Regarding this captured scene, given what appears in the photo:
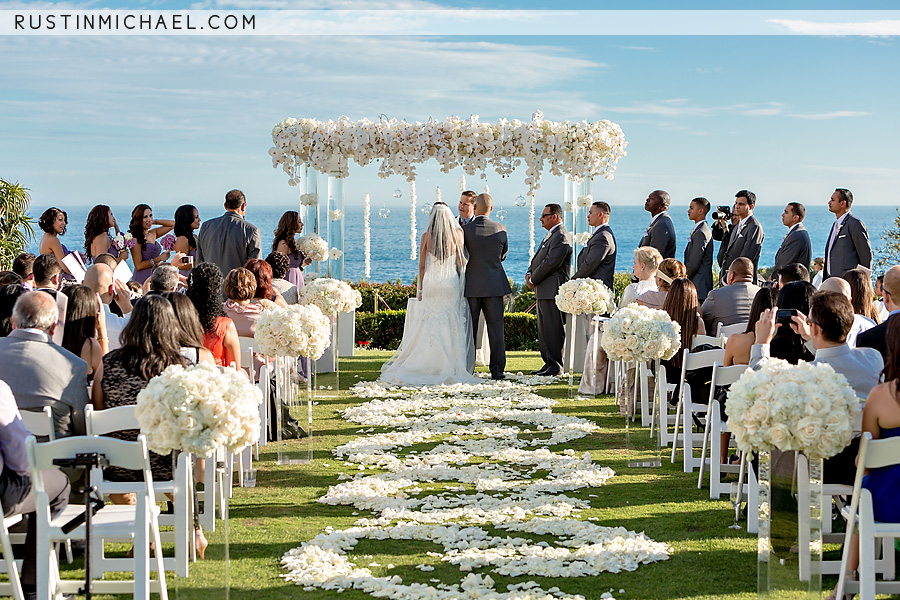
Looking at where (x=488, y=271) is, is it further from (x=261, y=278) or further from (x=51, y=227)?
(x=51, y=227)

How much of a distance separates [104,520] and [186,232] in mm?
6440

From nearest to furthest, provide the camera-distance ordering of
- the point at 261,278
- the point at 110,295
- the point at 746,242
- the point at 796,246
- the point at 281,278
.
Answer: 1. the point at 110,295
2. the point at 261,278
3. the point at 281,278
4. the point at 796,246
5. the point at 746,242

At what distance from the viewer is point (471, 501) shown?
5805 mm

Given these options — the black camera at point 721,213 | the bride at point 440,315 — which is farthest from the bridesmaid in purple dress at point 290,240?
the black camera at point 721,213

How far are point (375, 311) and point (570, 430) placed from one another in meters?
8.25

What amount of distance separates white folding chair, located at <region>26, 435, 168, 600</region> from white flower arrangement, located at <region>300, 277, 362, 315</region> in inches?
203

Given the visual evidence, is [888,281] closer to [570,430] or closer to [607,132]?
[570,430]

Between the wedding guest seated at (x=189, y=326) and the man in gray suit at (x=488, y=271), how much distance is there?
6.03m

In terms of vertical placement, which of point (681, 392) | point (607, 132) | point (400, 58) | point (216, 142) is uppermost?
point (400, 58)

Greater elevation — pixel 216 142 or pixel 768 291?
pixel 216 142

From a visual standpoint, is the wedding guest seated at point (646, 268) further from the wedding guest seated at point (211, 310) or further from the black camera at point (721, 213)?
the wedding guest seated at point (211, 310)

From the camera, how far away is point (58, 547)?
4.68 metres

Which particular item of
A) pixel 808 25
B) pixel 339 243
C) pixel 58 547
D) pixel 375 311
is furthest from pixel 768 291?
pixel 808 25

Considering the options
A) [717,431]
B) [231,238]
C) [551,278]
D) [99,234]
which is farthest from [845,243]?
[99,234]
